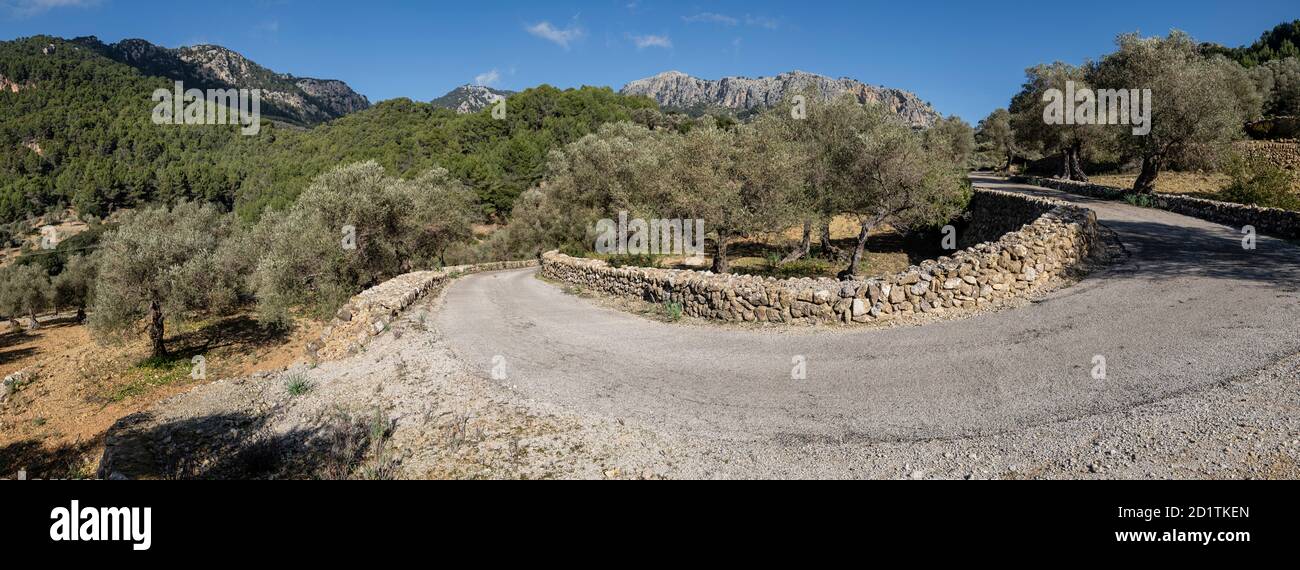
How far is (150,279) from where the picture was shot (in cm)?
1923

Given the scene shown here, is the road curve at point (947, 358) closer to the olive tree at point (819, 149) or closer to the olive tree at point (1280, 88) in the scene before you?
the olive tree at point (819, 149)

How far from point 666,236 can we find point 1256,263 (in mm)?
20278

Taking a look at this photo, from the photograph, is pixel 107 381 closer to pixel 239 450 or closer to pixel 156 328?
pixel 156 328

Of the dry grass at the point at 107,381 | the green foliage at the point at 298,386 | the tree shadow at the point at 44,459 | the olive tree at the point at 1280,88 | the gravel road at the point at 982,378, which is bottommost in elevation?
the tree shadow at the point at 44,459

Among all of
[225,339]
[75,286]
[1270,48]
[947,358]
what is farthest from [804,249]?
[1270,48]

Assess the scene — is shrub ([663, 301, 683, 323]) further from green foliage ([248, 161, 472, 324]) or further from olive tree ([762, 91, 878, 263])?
green foliage ([248, 161, 472, 324])

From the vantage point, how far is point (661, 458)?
6910mm

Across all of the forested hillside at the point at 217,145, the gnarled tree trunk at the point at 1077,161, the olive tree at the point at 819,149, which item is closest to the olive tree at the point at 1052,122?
the gnarled tree trunk at the point at 1077,161

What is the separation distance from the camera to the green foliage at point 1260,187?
25.6 meters

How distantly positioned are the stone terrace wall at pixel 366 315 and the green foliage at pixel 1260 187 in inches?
1568

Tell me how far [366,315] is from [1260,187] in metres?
43.3

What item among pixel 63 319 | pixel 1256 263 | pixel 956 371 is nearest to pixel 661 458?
pixel 956 371

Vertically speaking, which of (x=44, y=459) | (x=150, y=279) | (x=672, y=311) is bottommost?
(x=44, y=459)
